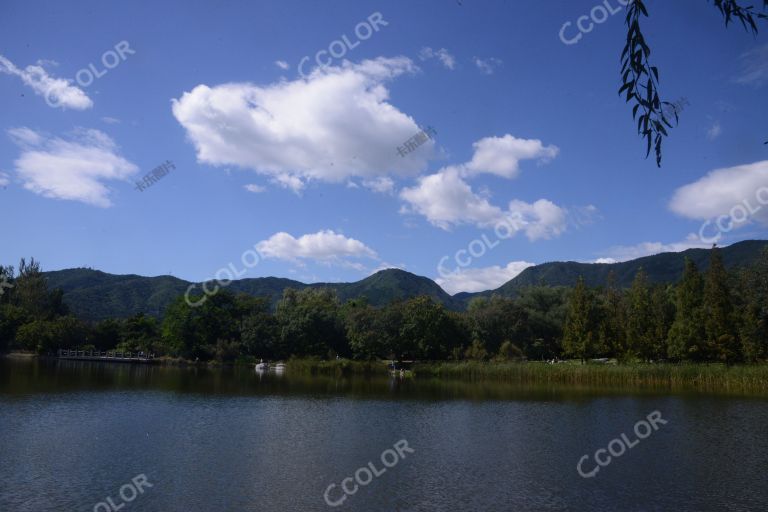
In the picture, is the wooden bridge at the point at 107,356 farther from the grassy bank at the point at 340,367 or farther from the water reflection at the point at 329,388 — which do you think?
the water reflection at the point at 329,388

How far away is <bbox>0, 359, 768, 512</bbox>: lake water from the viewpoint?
14.1m

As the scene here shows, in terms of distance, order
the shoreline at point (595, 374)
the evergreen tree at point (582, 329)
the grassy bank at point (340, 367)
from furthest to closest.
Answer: the grassy bank at point (340, 367) < the evergreen tree at point (582, 329) < the shoreline at point (595, 374)

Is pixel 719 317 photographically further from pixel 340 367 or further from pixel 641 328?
pixel 340 367

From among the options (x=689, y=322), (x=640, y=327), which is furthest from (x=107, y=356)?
(x=689, y=322)

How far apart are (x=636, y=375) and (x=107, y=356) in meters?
71.1

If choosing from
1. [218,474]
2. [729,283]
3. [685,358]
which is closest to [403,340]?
[685,358]

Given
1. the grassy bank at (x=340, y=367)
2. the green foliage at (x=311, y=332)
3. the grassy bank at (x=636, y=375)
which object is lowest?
the grassy bank at (x=340, y=367)

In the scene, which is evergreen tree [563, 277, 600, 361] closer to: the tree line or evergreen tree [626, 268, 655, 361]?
the tree line

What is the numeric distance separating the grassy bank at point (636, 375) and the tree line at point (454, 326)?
5718 mm

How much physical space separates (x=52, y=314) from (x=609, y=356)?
8478 centimetres

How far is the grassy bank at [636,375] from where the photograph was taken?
3869 cm

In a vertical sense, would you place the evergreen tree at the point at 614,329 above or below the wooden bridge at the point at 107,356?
above

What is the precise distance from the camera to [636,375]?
43188mm

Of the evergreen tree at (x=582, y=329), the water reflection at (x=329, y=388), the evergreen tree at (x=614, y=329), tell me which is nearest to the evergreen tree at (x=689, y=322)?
the evergreen tree at (x=614, y=329)
